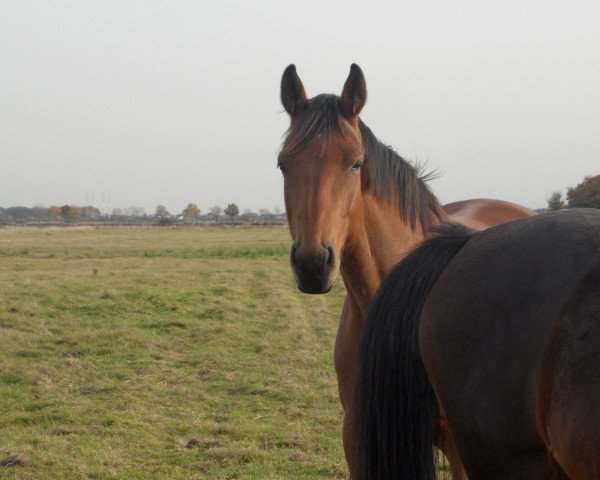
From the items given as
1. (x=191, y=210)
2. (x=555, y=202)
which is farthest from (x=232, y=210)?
(x=555, y=202)

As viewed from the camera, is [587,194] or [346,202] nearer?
[346,202]

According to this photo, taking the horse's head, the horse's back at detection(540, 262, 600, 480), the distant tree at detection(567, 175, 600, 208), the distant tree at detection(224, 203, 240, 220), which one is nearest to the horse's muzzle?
the horse's head

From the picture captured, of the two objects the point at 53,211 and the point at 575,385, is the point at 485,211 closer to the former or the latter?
the point at 575,385

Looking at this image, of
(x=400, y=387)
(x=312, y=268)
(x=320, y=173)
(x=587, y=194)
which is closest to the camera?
(x=400, y=387)

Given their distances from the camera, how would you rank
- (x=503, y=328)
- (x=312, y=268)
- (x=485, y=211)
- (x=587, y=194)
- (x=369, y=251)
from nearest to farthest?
(x=503, y=328) < (x=312, y=268) < (x=369, y=251) < (x=485, y=211) < (x=587, y=194)

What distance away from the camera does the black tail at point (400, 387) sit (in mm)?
2152

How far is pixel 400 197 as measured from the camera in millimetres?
3502

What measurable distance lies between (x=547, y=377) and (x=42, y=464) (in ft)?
15.6

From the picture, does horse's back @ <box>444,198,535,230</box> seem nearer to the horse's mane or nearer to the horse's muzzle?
the horse's mane

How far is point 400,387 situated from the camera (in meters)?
2.17

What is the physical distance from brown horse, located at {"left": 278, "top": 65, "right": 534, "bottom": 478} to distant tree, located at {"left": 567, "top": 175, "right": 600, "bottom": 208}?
4.13m

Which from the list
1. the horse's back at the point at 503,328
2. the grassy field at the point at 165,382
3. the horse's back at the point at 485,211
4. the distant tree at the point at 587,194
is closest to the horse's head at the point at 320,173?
the horse's back at the point at 503,328

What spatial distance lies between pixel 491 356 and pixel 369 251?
5.03ft

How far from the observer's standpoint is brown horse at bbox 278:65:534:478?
292 cm
